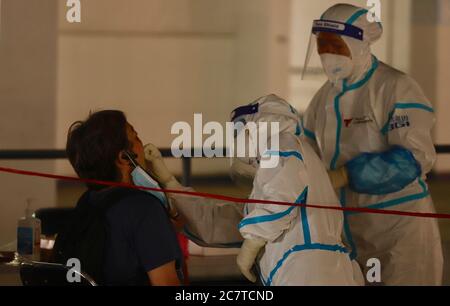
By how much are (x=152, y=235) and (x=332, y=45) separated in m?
0.97

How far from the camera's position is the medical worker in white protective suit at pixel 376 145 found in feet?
11.4

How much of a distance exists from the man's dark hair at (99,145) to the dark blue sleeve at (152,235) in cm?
15

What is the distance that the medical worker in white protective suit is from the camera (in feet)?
11.4

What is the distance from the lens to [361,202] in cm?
363

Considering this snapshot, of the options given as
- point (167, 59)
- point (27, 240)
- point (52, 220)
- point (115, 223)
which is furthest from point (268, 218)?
point (167, 59)

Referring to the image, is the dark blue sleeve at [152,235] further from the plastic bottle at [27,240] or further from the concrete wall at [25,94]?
the concrete wall at [25,94]

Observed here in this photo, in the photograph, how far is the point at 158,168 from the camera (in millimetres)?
3439

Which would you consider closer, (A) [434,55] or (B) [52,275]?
(B) [52,275]

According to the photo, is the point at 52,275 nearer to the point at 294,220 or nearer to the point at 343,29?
the point at 294,220

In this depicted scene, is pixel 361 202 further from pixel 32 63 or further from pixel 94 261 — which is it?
pixel 32 63

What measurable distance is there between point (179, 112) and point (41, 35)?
2.52 feet

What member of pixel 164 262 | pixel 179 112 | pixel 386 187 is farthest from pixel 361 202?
pixel 179 112

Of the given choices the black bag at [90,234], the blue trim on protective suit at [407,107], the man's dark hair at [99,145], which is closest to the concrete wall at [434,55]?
the blue trim on protective suit at [407,107]
